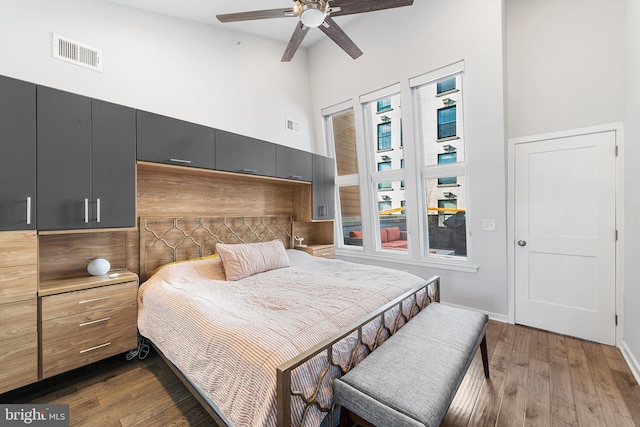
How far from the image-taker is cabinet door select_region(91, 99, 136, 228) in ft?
6.86

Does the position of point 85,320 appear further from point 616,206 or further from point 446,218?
point 616,206

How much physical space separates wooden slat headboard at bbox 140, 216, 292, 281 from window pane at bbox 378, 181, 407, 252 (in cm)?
175

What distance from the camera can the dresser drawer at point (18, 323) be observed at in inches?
66.4

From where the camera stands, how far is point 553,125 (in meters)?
2.82

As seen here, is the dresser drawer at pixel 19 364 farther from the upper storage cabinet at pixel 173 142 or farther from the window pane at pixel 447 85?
the window pane at pixel 447 85

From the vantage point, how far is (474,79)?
3.05 metres

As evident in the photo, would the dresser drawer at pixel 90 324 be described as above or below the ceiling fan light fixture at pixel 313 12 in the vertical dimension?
below

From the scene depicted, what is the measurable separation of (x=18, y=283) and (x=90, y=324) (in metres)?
0.53

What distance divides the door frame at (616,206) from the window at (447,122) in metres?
0.66

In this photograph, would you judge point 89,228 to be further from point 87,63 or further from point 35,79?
point 87,63

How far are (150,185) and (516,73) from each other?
4.15 m

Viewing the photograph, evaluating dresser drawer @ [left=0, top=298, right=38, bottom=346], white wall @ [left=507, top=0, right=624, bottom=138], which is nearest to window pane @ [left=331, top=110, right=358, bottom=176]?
white wall @ [left=507, top=0, right=624, bottom=138]

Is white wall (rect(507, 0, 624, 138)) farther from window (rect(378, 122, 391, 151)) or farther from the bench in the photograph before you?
the bench

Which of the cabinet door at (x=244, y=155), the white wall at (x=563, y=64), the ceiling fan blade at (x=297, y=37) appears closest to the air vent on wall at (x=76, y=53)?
the cabinet door at (x=244, y=155)
